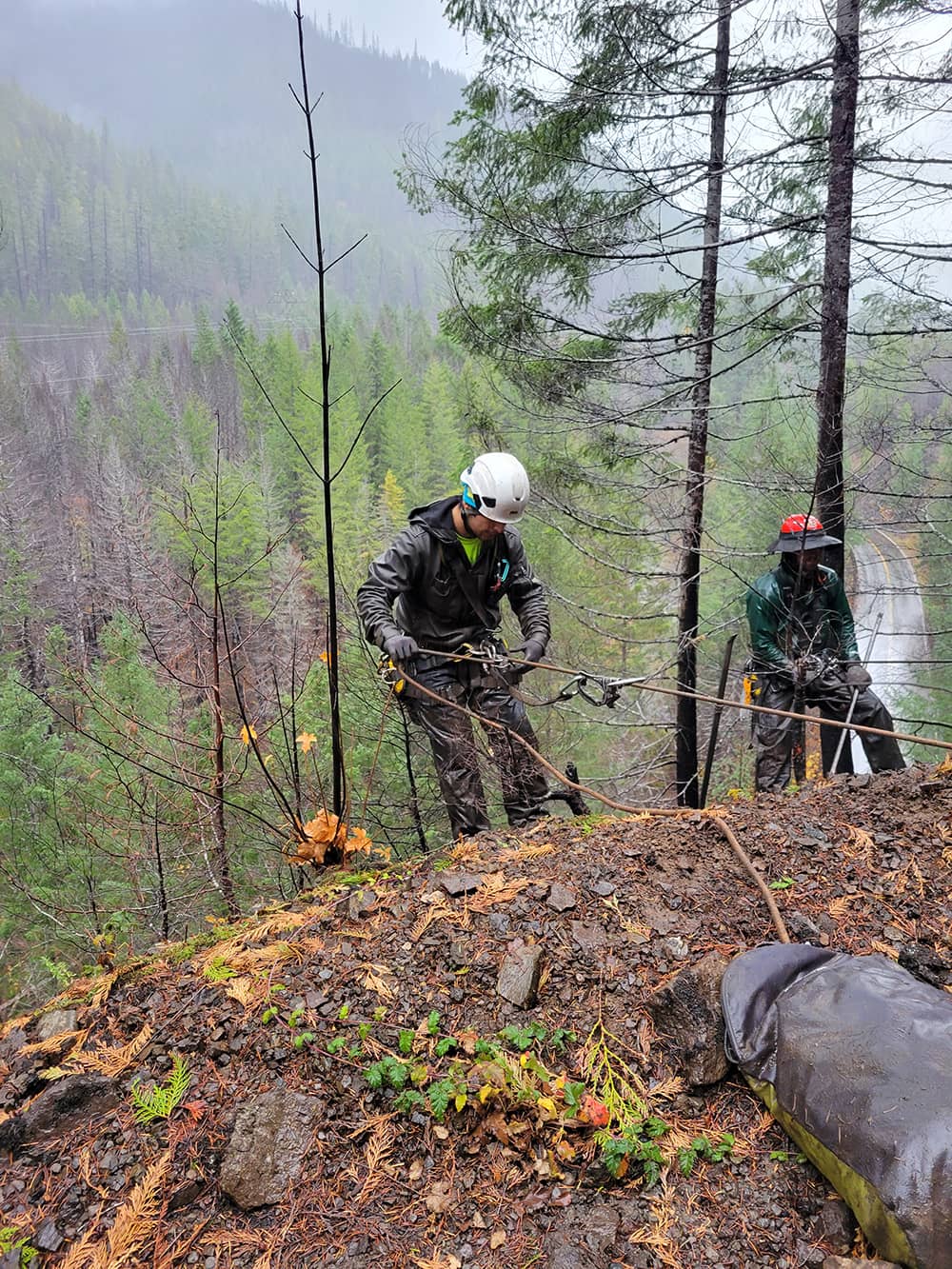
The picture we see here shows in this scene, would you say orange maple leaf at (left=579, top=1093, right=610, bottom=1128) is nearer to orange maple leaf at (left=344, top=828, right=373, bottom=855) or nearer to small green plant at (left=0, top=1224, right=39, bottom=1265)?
small green plant at (left=0, top=1224, right=39, bottom=1265)

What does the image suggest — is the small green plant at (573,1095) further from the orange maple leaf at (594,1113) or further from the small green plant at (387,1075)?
the small green plant at (387,1075)

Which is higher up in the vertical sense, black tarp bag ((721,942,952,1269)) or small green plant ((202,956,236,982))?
black tarp bag ((721,942,952,1269))

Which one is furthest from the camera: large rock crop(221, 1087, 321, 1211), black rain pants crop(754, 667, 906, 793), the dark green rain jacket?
the dark green rain jacket

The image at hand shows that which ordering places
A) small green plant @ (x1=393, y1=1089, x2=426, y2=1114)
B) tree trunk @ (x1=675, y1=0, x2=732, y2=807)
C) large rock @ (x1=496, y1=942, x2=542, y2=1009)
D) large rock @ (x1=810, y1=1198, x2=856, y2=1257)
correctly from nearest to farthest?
large rock @ (x1=810, y1=1198, x2=856, y2=1257)
small green plant @ (x1=393, y1=1089, x2=426, y2=1114)
large rock @ (x1=496, y1=942, x2=542, y2=1009)
tree trunk @ (x1=675, y1=0, x2=732, y2=807)

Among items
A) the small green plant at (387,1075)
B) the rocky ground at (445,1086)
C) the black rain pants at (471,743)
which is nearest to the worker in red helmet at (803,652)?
the black rain pants at (471,743)

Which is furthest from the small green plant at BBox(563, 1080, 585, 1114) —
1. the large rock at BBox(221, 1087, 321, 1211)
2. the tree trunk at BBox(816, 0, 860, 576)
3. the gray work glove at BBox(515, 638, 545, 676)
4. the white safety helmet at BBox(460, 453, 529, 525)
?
the tree trunk at BBox(816, 0, 860, 576)

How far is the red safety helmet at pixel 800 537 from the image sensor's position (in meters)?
4.79

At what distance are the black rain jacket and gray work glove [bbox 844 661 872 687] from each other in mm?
2261

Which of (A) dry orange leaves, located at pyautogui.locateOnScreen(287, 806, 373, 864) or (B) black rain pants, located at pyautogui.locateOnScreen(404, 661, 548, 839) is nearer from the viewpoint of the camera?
(A) dry orange leaves, located at pyautogui.locateOnScreen(287, 806, 373, 864)

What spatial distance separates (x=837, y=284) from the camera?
5.23 meters

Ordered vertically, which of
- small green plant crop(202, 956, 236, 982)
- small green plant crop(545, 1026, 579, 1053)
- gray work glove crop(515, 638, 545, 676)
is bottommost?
small green plant crop(202, 956, 236, 982)

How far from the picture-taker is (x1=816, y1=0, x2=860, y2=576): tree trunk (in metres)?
5.00

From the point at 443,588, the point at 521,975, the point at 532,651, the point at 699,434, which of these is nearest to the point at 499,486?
the point at 443,588

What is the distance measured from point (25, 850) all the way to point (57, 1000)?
13.1 metres
